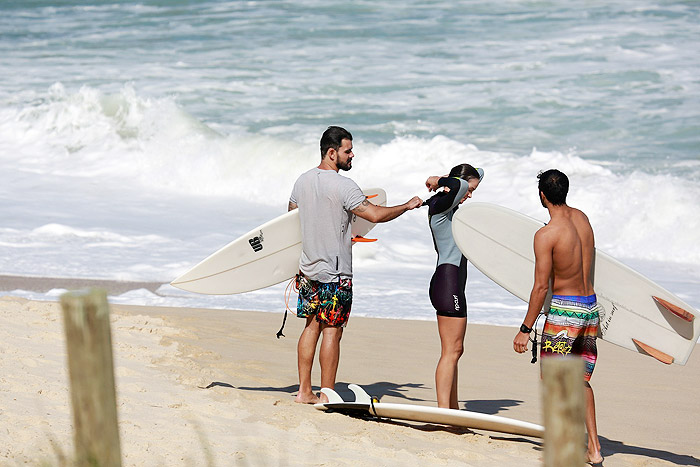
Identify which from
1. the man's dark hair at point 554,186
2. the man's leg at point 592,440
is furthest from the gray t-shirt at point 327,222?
the man's leg at point 592,440

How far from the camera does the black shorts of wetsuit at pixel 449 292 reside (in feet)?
16.6

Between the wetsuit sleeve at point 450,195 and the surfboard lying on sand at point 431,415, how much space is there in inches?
41.7

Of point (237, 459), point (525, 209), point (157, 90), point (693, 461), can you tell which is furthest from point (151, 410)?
point (157, 90)

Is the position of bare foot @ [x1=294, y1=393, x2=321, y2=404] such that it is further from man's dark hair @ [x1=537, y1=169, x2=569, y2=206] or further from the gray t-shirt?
man's dark hair @ [x1=537, y1=169, x2=569, y2=206]

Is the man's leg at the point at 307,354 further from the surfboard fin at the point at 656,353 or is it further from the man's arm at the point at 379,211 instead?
the surfboard fin at the point at 656,353

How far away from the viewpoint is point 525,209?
13.8 m

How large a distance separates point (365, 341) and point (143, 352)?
1889 millimetres

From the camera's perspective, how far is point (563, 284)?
4.52 meters

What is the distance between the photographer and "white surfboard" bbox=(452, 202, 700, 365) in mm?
4977

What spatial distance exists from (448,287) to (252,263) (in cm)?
146

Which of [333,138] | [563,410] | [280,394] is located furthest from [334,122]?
[563,410]

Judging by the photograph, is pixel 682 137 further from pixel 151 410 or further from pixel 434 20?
pixel 151 410

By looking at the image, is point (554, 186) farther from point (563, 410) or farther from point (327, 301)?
point (563, 410)

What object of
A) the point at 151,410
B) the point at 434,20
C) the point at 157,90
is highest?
the point at 434,20
